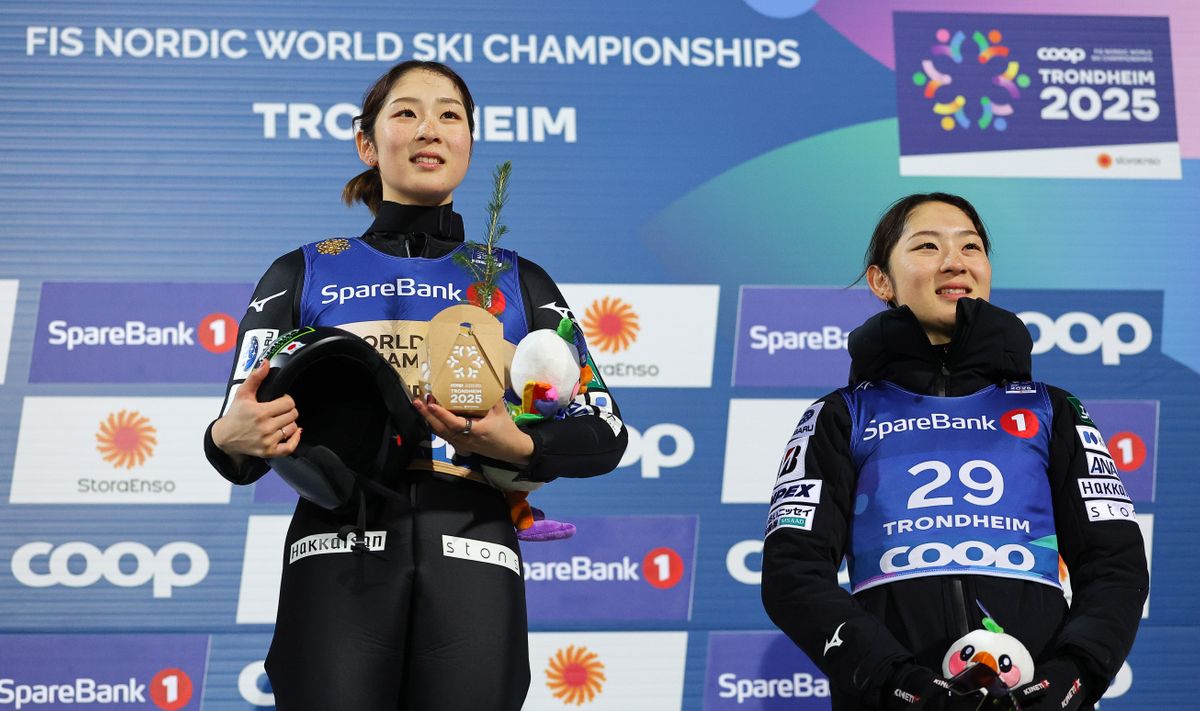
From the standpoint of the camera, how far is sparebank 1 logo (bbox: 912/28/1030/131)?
11.1 feet

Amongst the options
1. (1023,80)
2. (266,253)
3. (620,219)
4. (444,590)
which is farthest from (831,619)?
(1023,80)

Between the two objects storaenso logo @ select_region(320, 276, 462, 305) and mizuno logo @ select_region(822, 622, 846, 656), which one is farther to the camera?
storaenso logo @ select_region(320, 276, 462, 305)

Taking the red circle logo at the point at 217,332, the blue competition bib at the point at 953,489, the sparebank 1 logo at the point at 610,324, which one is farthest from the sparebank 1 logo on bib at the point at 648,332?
the blue competition bib at the point at 953,489

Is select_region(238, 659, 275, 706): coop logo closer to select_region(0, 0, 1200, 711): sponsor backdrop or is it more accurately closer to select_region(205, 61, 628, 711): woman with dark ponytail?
select_region(0, 0, 1200, 711): sponsor backdrop

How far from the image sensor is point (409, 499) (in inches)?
67.5

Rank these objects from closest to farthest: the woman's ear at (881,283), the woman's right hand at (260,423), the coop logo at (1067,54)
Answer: the woman's right hand at (260,423) → the woman's ear at (881,283) → the coop logo at (1067,54)

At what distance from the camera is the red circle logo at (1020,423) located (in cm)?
191

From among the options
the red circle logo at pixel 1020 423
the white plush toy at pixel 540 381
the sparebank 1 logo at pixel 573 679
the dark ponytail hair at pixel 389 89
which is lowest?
the sparebank 1 logo at pixel 573 679

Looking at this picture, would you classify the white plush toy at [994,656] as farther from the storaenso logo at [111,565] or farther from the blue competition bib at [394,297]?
the storaenso logo at [111,565]

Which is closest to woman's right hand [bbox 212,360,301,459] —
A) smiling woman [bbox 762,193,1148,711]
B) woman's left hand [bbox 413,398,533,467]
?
woman's left hand [bbox 413,398,533,467]

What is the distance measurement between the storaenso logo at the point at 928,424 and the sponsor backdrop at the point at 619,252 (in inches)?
49.8

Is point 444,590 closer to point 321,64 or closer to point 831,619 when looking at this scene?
point 831,619

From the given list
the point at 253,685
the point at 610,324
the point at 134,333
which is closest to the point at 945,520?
the point at 610,324

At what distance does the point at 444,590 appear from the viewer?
1.67m
